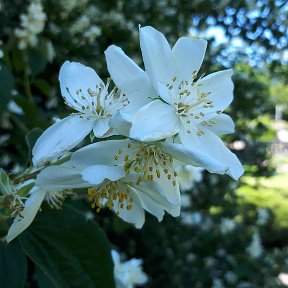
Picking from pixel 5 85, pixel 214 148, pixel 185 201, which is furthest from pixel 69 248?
pixel 185 201

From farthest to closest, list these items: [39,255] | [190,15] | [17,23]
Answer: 1. [190,15]
2. [17,23]
3. [39,255]

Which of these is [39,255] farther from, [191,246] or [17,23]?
[191,246]

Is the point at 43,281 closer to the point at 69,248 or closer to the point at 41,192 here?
the point at 69,248

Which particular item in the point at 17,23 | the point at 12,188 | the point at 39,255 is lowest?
the point at 17,23

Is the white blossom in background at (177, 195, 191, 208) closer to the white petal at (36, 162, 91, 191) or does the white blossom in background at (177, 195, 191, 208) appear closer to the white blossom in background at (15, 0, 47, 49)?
the white blossom in background at (15, 0, 47, 49)

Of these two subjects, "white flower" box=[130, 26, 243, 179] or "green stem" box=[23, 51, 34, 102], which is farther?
"green stem" box=[23, 51, 34, 102]

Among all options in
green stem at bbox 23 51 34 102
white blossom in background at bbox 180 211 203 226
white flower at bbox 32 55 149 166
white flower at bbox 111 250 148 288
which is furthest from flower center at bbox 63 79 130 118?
white blossom in background at bbox 180 211 203 226

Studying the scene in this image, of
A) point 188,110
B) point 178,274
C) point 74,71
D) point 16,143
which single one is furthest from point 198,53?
point 178,274
